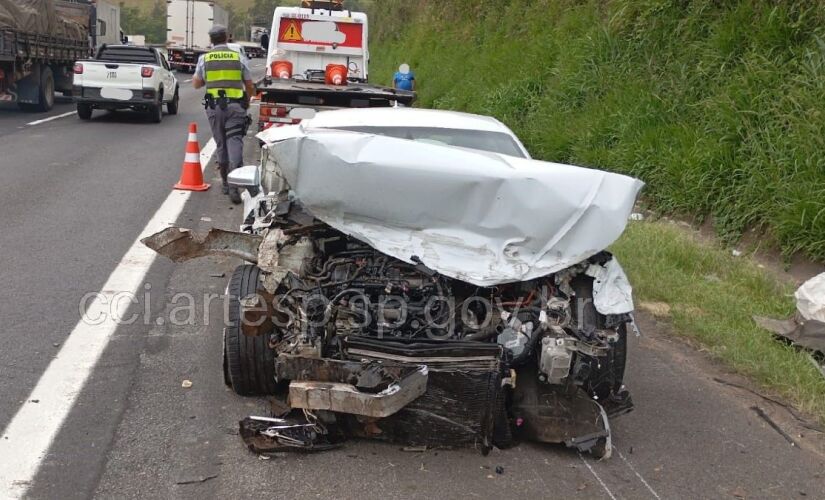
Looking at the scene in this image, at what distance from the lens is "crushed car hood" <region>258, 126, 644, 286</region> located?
416 cm

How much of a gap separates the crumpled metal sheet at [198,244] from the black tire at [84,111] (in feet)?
48.6

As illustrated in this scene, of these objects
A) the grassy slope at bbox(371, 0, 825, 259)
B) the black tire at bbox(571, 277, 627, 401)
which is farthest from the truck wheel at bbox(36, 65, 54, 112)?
the black tire at bbox(571, 277, 627, 401)

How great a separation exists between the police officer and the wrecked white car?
5978 mm

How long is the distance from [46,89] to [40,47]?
1204mm

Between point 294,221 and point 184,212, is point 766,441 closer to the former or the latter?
point 294,221

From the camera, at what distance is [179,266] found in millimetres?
6977

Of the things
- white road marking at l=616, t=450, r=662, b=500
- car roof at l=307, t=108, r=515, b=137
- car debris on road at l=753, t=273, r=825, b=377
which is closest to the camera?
white road marking at l=616, t=450, r=662, b=500

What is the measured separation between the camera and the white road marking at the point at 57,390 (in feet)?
12.0

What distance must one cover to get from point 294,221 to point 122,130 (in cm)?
1354

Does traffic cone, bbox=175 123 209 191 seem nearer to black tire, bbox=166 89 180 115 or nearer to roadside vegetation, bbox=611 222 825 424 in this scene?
roadside vegetation, bbox=611 222 825 424

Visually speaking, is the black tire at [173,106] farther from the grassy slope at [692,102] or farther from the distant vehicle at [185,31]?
the distant vehicle at [185,31]

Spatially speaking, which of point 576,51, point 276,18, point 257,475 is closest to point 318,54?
point 276,18

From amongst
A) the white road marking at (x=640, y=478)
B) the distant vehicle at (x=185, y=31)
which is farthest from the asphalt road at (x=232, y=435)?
the distant vehicle at (x=185, y=31)

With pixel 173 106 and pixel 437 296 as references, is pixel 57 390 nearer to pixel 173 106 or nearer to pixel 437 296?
pixel 437 296
